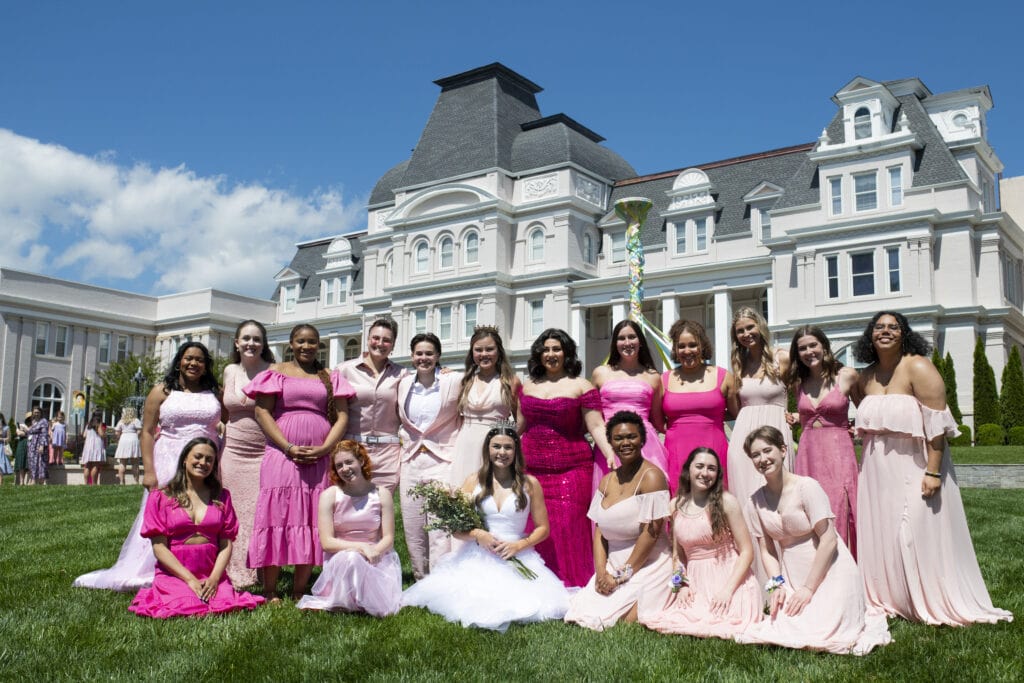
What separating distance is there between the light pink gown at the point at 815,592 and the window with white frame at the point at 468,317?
34804 millimetres

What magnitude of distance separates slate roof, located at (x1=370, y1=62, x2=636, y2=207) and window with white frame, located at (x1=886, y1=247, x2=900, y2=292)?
14.8m

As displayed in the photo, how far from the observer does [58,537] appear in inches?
414

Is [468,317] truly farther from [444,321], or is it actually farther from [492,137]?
[492,137]

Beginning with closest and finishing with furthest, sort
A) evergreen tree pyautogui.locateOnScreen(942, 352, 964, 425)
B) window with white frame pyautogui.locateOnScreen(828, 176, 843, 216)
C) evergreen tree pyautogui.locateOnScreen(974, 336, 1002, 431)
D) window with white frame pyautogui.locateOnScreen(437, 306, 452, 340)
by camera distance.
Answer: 1. evergreen tree pyautogui.locateOnScreen(974, 336, 1002, 431)
2. evergreen tree pyautogui.locateOnScreen(942, 352, 964, 425)
3. window with white frame pyautogui.locateOnScreen(828, 176, 843, 216)
4. window with white frame pyautogui.locateOnScreen(437, 306, 452, 340)

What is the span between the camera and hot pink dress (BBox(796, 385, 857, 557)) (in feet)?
22.0

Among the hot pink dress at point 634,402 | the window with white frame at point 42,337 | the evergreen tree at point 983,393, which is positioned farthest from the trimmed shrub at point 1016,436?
the window with white frame at point 42,337

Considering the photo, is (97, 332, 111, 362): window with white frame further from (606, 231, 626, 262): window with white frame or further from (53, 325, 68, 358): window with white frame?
(606, 231, 626, 262): window with white frame

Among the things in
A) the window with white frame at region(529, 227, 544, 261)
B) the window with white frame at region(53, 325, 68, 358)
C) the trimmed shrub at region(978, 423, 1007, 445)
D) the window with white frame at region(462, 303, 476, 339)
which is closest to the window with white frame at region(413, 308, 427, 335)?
the window with white frame at region(462, 303, 476, 339)

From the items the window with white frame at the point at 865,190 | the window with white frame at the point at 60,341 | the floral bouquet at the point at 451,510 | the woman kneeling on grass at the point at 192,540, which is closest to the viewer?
the woman kneeling on grass at the point at 192,540

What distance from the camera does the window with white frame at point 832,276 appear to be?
103 feet

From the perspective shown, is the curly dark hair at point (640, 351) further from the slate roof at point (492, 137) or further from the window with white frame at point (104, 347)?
the window with white frame at point (104, 347)

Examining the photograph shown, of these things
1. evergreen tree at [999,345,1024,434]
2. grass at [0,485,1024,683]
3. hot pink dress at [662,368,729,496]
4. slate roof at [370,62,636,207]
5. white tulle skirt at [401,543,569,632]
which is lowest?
grass at [0,485,1024,683]

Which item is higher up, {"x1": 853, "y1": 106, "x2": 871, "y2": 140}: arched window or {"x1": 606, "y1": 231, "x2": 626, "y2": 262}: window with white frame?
{"x1": 853, "y1": 106, "x2": 871, "y2": 140}: arched window

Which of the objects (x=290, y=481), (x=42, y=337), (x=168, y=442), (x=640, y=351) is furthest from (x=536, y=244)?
(x=290, y=481)
